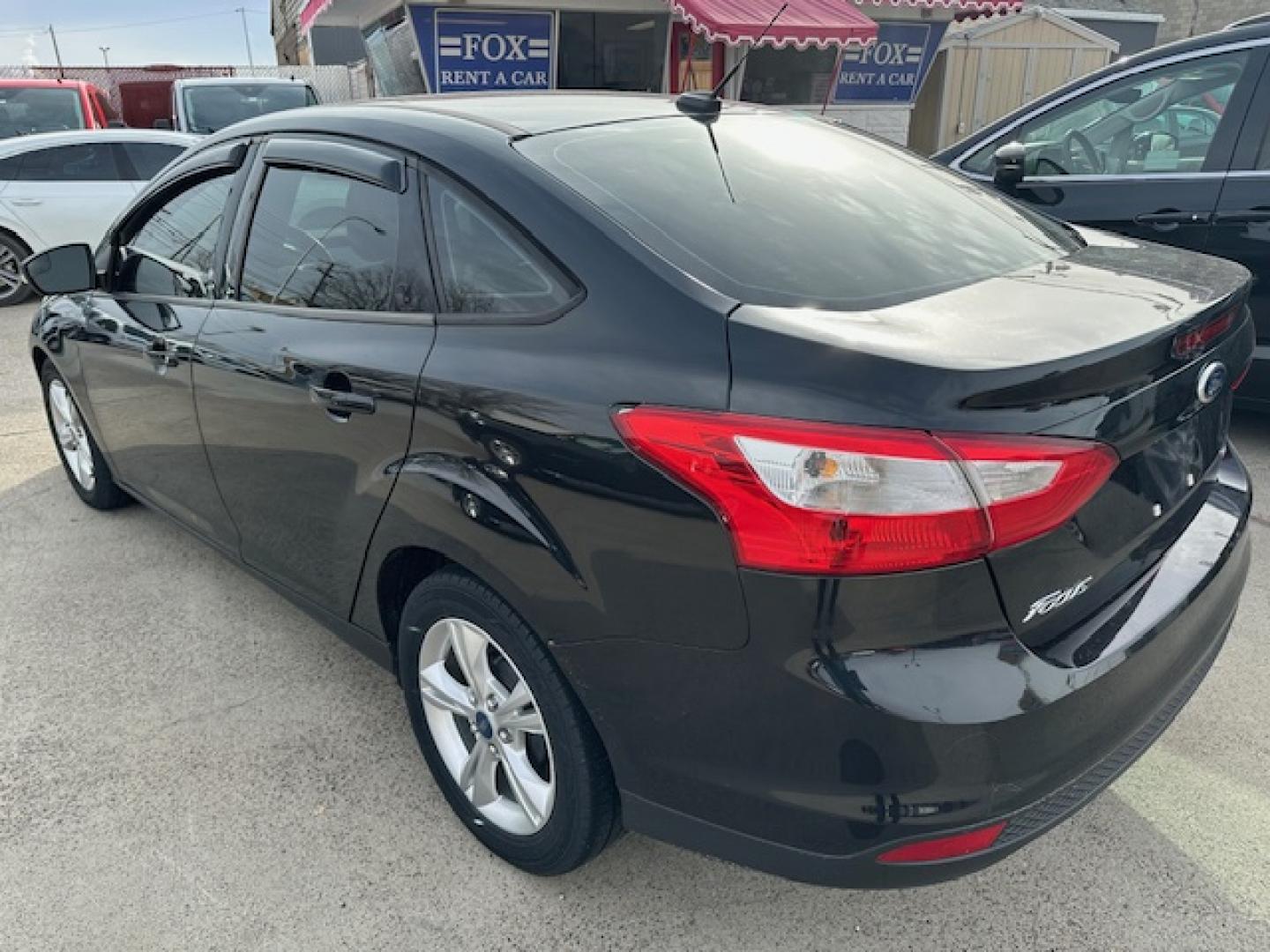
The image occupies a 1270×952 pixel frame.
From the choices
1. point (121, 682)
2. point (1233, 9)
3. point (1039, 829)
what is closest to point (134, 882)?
point (121, 682)

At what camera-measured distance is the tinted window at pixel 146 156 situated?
8648 mm

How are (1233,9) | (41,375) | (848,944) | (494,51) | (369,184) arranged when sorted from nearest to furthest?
(848,944)
(369,184)
(41,375)
(494,51)
(1233,9)

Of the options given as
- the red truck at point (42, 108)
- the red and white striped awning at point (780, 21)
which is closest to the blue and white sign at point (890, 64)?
the red and white striped awning at point (780, 21)

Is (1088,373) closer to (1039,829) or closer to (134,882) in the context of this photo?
(1039,829)

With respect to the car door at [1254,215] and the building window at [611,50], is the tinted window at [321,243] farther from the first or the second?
the building window at [611,50]

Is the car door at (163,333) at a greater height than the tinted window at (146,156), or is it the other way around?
the car door at (163,333)

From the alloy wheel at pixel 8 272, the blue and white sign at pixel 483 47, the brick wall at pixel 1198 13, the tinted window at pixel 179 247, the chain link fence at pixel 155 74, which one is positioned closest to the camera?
the tinted window at pixel 179 247

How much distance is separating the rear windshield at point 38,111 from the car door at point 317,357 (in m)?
9.77

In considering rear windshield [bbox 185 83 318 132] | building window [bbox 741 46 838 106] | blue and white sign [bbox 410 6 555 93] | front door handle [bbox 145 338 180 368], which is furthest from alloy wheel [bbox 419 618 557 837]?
building window [bbox 741 46 838 106]

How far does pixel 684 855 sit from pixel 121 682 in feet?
6.03

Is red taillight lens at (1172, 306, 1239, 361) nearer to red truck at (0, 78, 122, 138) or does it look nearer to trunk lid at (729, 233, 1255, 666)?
trunk lid at (729, 233, 1255, 666)

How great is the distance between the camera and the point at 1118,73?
4.43m

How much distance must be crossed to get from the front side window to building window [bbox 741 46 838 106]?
27.4ft

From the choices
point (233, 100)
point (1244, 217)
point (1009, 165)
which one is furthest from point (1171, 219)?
point (233, 100)
